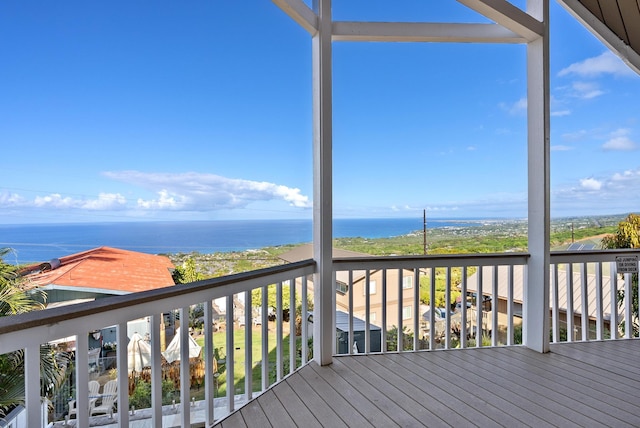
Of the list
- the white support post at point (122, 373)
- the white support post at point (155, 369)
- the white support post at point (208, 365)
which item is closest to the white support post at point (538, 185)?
the white support post at point (208, 365)

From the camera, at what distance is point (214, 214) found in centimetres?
270

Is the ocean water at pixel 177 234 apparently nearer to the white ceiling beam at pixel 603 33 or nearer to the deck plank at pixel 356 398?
the deck plank at pixel 356 398

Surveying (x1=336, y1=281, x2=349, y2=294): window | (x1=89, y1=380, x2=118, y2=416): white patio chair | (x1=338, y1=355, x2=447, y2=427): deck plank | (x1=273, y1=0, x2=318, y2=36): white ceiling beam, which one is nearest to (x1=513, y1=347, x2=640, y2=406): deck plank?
(x1=338, y1=355, x2=447, y2=427): deck plank

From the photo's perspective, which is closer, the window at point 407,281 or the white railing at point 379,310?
the white railing at point 379,310

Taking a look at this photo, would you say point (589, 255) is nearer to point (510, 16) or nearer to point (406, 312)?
point (406, 312)

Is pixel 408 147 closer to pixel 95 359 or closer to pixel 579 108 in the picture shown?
pixel 579 108

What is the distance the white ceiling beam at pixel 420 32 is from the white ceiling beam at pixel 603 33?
1051mm

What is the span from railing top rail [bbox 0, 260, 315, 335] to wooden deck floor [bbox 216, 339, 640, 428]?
755 millimetres

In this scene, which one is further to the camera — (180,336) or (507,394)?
(507,394)

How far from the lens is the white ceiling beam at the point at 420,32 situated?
278cm

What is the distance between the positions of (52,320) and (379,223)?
2.80m

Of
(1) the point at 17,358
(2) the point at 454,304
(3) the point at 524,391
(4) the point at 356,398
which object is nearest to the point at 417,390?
(4) the point at 356,398

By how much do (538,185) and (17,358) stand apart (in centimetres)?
366

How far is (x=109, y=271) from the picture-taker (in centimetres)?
186
